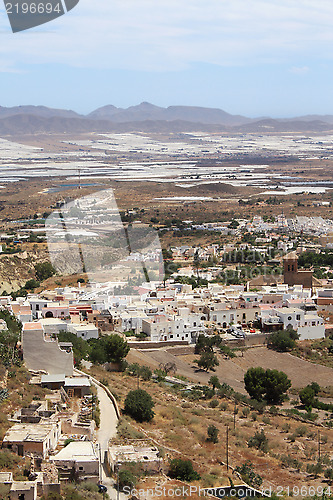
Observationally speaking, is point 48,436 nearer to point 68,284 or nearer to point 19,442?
point 19,442

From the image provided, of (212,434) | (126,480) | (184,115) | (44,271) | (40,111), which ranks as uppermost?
(40,111)

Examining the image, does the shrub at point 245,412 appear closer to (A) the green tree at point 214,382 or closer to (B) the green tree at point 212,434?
(A) the green tree at point 214,382

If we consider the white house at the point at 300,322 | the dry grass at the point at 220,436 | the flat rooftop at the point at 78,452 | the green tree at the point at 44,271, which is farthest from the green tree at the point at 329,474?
the green tree at the point at 44,271

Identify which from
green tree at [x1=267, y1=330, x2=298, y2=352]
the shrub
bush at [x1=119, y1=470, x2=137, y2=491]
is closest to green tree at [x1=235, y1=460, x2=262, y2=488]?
bush at [x1=119, y1=470, x2=137, y2=491]

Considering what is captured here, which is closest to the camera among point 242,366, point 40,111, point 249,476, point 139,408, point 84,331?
point 249,476

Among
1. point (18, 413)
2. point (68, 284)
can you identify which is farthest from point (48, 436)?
point (68, 284)

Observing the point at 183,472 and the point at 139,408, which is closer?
the point at 183,472

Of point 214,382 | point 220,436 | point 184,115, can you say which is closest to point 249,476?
point 220,436

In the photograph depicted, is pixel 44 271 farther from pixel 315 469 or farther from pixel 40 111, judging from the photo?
pixel 40 111
